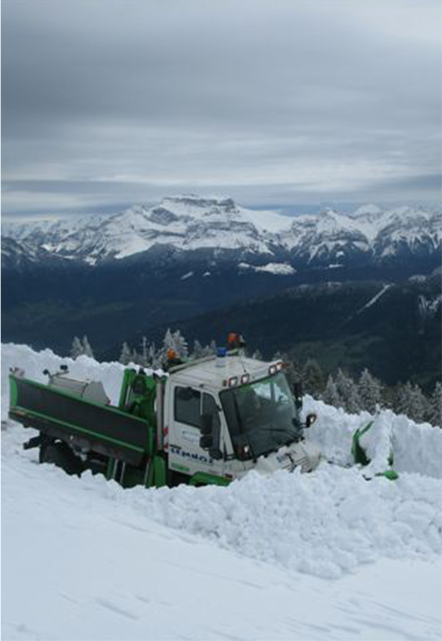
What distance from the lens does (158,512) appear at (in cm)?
1038

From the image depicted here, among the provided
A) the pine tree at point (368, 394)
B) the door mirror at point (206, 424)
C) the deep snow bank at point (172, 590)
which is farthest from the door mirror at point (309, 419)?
the pine tree at point (368, 394)

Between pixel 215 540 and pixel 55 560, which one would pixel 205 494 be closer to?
pixel 215 540

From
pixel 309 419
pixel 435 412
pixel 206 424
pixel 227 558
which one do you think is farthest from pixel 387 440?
Result: pixel 435 412

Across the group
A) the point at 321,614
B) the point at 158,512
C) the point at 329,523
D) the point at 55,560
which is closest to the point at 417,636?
the point at 321,614

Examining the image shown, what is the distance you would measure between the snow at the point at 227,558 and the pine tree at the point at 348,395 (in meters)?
38.9

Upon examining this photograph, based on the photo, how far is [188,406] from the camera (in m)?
11.5

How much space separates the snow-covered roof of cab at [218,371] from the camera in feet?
37.0

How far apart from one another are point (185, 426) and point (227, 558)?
3076mm

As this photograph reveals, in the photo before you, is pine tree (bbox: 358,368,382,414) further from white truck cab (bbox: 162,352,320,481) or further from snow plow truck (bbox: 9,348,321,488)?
white truck cab (bbox: 162,352,320,481)

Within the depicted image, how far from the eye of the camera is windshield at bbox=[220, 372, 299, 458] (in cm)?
1098

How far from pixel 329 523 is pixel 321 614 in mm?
2082

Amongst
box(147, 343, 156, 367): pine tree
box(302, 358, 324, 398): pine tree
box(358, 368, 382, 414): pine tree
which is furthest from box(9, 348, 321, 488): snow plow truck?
box(147, 343, 156, 367): pine tree

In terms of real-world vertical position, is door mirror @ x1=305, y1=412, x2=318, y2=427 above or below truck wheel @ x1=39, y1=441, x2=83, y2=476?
above

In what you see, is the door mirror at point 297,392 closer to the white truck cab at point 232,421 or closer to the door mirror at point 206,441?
the white truck cab at point 232,421
